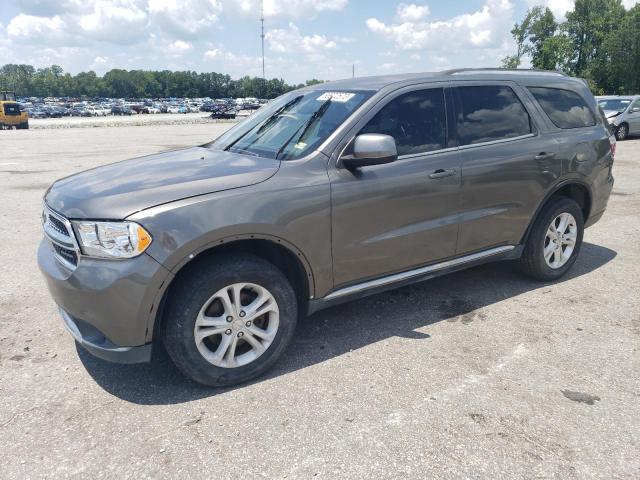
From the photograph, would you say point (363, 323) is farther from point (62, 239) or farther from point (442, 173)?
point (62, 239)

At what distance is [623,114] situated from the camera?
1867 centimetres

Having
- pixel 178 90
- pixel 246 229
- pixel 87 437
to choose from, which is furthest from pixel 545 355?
pixel 178 90

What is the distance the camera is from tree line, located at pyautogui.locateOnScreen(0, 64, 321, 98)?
500 feet

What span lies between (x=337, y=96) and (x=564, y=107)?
7.57 ft

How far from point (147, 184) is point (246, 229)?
26.1 inches

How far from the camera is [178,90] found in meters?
162

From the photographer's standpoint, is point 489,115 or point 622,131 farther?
point 622,131

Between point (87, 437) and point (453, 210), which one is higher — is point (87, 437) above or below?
below

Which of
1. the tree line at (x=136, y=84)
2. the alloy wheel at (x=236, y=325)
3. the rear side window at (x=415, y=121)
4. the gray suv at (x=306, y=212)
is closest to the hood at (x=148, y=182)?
the gray suv at (x=306, y=212)

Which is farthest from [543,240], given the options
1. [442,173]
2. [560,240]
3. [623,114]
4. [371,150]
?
[623,114]

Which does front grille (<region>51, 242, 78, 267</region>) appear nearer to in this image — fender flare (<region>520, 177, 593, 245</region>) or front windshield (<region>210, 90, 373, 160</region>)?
front windshield (<region>210, 90, 373, 160</region>)

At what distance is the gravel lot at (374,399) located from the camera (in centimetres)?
249

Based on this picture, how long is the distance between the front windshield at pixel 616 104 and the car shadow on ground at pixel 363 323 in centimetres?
1602

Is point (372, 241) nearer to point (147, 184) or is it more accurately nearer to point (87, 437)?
point (147, 184)
